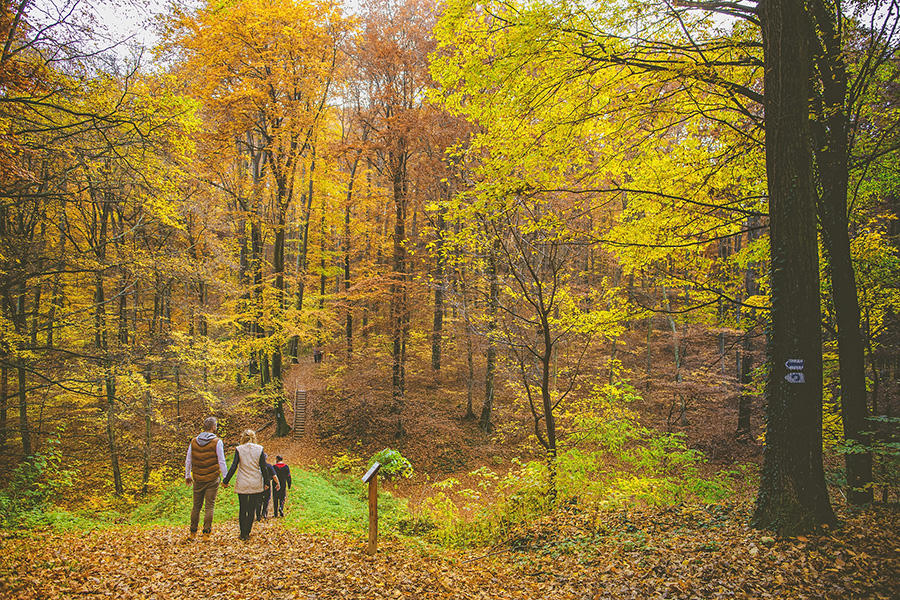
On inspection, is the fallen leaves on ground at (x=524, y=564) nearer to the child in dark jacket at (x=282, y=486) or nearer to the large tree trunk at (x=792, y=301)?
the large tree trunk at (x=792, y=301)

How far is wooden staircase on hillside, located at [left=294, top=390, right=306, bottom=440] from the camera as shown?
1616 cm

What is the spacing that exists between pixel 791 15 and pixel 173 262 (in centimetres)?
1154

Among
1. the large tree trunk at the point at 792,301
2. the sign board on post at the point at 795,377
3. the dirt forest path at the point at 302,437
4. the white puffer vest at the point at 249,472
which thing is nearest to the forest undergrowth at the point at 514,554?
→ the large tree trunk at the point at 792,301

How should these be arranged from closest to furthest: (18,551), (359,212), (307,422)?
(18,551) → (307,422) → (359,212)

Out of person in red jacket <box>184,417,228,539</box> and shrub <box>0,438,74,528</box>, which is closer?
person in red jacket <box>184,417,228,539</box>

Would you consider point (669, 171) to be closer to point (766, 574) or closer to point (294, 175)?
point (766, 574)

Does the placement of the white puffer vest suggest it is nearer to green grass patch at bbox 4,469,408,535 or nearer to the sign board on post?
green grass patch at bbox 4,469,408,535

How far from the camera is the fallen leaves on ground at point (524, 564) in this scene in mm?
3646

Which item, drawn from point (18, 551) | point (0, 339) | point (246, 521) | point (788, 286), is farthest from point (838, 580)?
point (0, 339)

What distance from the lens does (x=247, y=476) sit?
21.4ft

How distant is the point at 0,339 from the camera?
8305 mm

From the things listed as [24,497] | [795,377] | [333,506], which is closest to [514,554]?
[795,377]

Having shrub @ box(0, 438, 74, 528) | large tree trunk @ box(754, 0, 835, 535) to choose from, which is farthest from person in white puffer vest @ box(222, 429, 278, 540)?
large tree trunk @ box(754, 0, 835, 535)

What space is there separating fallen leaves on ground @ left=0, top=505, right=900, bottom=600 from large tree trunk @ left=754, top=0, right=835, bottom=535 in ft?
1.31
